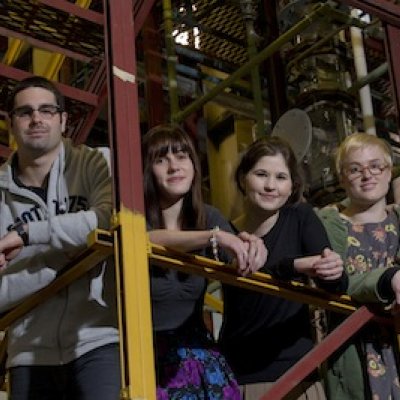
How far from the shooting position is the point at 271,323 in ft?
10.1

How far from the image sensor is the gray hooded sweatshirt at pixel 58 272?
99.4 inches

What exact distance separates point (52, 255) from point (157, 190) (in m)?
0.47

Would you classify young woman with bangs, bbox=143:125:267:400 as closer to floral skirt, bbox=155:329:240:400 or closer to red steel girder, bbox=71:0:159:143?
floral skirt, bbox=155:329:240:400

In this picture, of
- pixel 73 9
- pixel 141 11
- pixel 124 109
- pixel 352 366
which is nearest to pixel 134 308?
pixel 124 109

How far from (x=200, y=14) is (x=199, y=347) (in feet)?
12.7

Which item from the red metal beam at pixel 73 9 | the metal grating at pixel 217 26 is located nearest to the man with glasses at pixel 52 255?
the red metal beam at pixel 73 9

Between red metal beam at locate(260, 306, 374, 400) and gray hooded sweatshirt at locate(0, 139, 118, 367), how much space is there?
1.62 ft

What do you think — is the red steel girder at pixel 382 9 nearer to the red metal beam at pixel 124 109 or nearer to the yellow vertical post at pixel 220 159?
the red metal beam at pixel 124 109

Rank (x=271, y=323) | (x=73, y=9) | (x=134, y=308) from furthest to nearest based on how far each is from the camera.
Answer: (x=73, y=9) < (x=271, y=323) < (x=134, y=308)

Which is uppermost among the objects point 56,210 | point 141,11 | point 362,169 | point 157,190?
point 141,11

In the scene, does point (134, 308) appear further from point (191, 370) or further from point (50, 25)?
point (50, 25)

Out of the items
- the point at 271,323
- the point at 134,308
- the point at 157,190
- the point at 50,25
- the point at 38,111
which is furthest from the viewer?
the point at 50,25

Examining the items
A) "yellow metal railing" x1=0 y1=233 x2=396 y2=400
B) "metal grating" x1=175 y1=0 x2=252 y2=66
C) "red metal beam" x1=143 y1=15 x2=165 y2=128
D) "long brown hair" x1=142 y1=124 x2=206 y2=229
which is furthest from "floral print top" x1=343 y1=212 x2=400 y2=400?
"metal grating" x1=175 y1=0 x2=252 y2=66

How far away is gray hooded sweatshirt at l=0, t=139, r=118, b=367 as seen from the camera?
253 centimetres
